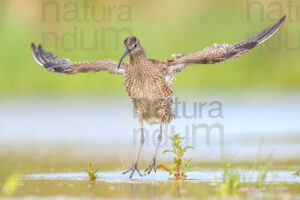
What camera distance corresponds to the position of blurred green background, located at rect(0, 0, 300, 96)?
64.1 feet

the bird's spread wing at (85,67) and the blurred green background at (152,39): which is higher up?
the blurred green background at (152,39)

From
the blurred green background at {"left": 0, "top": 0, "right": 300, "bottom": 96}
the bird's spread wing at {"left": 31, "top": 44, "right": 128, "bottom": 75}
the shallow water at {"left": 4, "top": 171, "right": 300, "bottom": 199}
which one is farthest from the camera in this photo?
the blurred green background at {"left": 0, "top": 0, "right": 300, "bottom": 96}

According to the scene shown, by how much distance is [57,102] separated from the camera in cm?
1812

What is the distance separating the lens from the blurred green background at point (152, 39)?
1953 cm

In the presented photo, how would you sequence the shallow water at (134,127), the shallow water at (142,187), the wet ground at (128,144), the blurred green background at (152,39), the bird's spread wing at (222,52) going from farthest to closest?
the blurred green background at (152,39) < the shallow water at (134,127) < the bird's spread wing at (222,52) < the wet ground at (128,144) < the shallow water at (142,187)

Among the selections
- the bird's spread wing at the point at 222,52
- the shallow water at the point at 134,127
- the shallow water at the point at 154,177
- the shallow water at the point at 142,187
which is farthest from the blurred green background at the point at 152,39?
the shallow water at the point at 142,187

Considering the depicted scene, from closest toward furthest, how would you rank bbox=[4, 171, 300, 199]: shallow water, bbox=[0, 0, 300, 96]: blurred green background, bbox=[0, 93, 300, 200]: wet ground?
bbox=[4, 171, 300, 199]: shallow water
bbox=[0, 93, 300, 200]: wet ground
bbox=[0, 0, 300, 96]: blurred green background

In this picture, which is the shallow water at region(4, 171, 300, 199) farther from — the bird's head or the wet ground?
the bird's head

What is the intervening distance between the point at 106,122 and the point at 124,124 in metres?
0.44

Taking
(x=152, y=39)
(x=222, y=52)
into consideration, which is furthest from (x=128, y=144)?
(x=152, y=39)

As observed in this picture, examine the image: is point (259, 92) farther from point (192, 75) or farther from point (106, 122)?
point (106, 122)

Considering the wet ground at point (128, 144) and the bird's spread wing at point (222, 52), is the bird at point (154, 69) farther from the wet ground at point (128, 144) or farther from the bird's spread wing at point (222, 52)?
the wet ground at point (128, 144)

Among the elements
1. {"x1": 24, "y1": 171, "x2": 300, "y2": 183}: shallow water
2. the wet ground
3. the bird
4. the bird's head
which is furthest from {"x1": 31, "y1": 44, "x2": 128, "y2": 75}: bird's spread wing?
{"x1": 24, "y1": 171, "x2": 300, "y2": 183}: shallow water

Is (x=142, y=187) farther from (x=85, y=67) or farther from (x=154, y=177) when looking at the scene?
(x=85, y=67)
